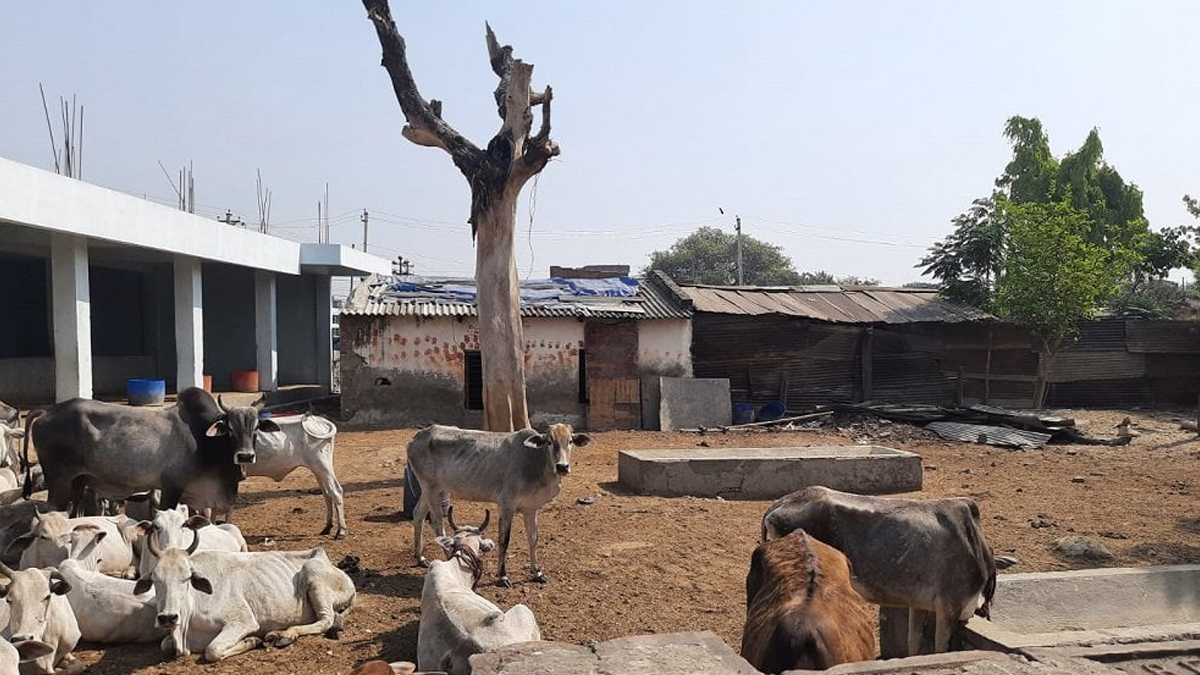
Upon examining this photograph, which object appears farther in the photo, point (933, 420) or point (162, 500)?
point (933, 420)

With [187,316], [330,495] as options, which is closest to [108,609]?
[330,495]

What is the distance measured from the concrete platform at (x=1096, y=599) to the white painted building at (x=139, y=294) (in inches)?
552

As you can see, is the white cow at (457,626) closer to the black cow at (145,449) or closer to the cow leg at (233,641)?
the cow leg at (233,641)

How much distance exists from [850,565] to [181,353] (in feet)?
62.0

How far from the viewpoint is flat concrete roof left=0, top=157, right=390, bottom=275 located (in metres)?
14.1

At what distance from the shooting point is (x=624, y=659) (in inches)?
147

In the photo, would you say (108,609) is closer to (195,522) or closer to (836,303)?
(195,522)

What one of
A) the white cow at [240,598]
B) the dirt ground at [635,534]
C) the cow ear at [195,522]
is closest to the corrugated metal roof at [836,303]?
the dirt ground at [635,534]

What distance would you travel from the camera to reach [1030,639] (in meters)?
4.68

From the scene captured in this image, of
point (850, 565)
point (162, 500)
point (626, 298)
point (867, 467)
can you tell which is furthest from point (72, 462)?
point (626, 298)

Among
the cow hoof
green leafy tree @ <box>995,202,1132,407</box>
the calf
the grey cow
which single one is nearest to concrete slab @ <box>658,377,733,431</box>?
green leafy tree @ <box>995,202,1132,407</box>

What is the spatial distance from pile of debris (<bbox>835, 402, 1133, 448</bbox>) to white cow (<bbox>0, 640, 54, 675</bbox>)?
52.0 ft

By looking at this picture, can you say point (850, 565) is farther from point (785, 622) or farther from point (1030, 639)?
point (785, 622)

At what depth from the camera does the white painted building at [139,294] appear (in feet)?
53.5
